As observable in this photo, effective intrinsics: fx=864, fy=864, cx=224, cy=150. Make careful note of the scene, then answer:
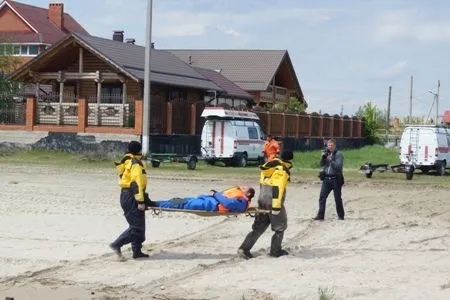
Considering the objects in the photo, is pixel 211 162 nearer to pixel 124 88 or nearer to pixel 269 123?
pixel 124 88

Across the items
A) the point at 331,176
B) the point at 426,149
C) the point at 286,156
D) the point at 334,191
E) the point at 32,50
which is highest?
the point at 32,50

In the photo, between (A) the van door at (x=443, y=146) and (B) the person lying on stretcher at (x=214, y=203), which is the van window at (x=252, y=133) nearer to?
(A) the van door at (x=443, y=146)

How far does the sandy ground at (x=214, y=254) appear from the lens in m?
10.2

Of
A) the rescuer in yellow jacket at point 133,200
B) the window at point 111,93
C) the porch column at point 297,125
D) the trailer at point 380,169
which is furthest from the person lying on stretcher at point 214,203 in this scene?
the porch column at point 297,125

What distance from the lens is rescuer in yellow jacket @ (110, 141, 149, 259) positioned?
12117 millimetres

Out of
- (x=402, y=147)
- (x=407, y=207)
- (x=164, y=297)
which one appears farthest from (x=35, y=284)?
(x=402, y=147)

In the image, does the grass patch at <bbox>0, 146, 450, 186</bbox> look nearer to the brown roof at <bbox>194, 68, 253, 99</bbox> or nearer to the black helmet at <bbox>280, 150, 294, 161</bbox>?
the brown roof at <bbox>194, 68, 253, 99</bbox>

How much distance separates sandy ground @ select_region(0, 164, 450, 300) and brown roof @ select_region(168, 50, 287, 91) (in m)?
45.6

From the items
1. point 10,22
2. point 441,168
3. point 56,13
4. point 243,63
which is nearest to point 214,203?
point 441,168

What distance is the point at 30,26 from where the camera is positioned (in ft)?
226

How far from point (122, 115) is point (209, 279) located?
3008 cm

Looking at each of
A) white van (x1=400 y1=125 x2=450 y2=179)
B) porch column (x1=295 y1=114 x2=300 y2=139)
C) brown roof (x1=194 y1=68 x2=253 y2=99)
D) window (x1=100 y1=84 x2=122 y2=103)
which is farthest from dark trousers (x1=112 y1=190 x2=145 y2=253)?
brown roof (x1=194 y1=68 x2=253 y2=99)

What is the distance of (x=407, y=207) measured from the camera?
70.2 ft

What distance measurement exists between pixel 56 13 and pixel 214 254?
63.0 meters
